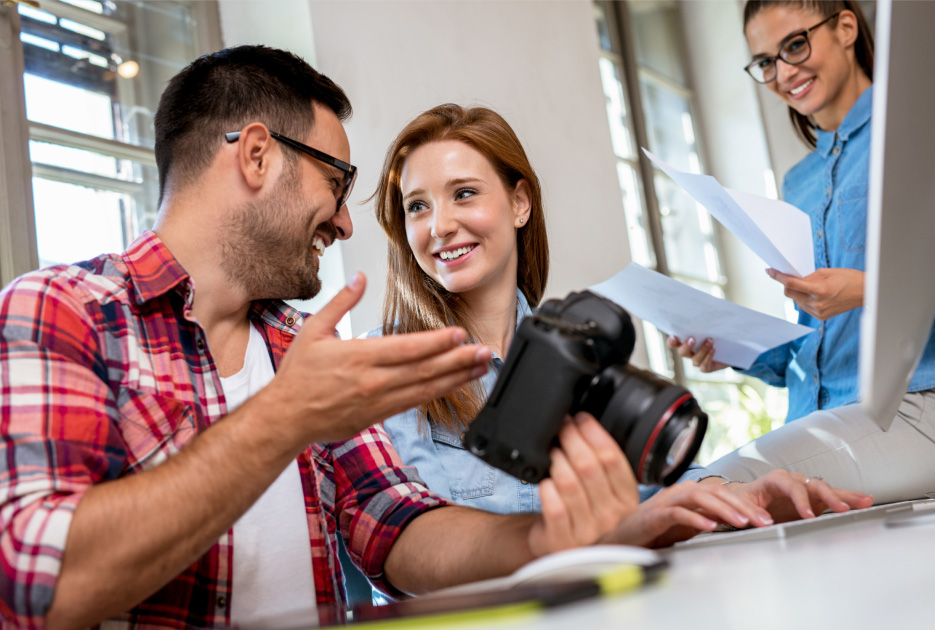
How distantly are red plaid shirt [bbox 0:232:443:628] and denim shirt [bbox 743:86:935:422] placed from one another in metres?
1.02

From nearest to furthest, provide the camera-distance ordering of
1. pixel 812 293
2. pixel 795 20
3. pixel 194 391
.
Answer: pixel 194 391, pixel 812 293, pixel 795 20

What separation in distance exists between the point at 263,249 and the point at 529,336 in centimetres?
62

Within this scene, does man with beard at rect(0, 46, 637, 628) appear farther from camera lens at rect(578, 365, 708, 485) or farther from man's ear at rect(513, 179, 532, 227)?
man's ear at rect(513, 179, 532, 227)

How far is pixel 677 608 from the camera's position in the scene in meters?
0.42

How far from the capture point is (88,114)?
2.15 metres

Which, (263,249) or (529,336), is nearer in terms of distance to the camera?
(529,336)

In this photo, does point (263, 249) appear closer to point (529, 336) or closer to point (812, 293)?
point (529, 336)

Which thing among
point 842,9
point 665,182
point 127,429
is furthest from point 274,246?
point 665,182

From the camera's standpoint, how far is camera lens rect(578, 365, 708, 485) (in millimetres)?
715

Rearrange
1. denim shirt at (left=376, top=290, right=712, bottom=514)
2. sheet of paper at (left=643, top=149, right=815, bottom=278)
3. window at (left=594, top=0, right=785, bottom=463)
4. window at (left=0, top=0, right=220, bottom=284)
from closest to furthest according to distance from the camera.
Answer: sheet of paper at (left=643, top=149, right=815, bottom=278) → denim shirt at (left=376, top=290, right=712, bottom=514) → window at (left=0, top=0, right=220, bottom=284) → window at (left=594, top=0, right=785, bottom=463)

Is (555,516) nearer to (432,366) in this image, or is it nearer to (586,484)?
(586,484)

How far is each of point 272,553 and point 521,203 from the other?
1027mm

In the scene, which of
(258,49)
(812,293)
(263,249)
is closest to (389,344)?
(263,249)

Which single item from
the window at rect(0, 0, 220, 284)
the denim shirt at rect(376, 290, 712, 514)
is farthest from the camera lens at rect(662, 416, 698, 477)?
the window at rect(0, 0, 220, 284)
